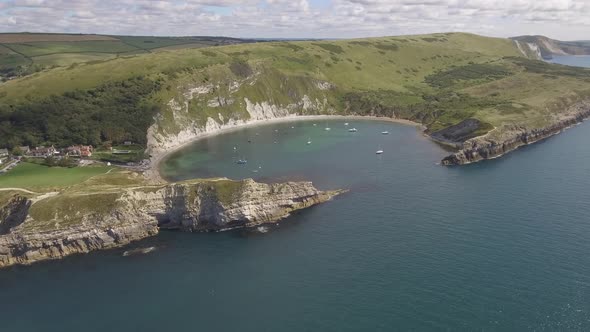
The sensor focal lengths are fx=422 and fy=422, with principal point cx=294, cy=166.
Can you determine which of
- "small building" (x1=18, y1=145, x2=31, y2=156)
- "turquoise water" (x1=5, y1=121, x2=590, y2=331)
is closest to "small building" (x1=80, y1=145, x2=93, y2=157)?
"small building" (x1=18, y1=145, x2=31, y2=156)

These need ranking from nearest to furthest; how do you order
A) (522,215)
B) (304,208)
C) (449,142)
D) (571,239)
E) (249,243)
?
(571,239) < (249,243) < (522,215) < (304,208) < (449,142)

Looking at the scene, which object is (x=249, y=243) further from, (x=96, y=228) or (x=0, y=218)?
(x=0, y=218)

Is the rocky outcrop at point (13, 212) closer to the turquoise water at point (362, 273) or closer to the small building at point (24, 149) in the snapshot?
the turquoise water at point (362, 273)

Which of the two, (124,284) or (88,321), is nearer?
(88,321)

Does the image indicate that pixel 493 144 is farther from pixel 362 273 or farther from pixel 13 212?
pixel 13 212

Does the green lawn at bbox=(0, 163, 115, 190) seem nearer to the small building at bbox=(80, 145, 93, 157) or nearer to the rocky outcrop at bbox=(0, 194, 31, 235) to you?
the rocky outcrop at bbox=(0, 194, 31, 235)

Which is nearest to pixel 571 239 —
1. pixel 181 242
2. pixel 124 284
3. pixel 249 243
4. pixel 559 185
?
pixel 559 185

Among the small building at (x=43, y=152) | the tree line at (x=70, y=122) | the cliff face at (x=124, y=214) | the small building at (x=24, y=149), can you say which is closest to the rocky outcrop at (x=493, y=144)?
the cliff face at (x=124, y=214)
